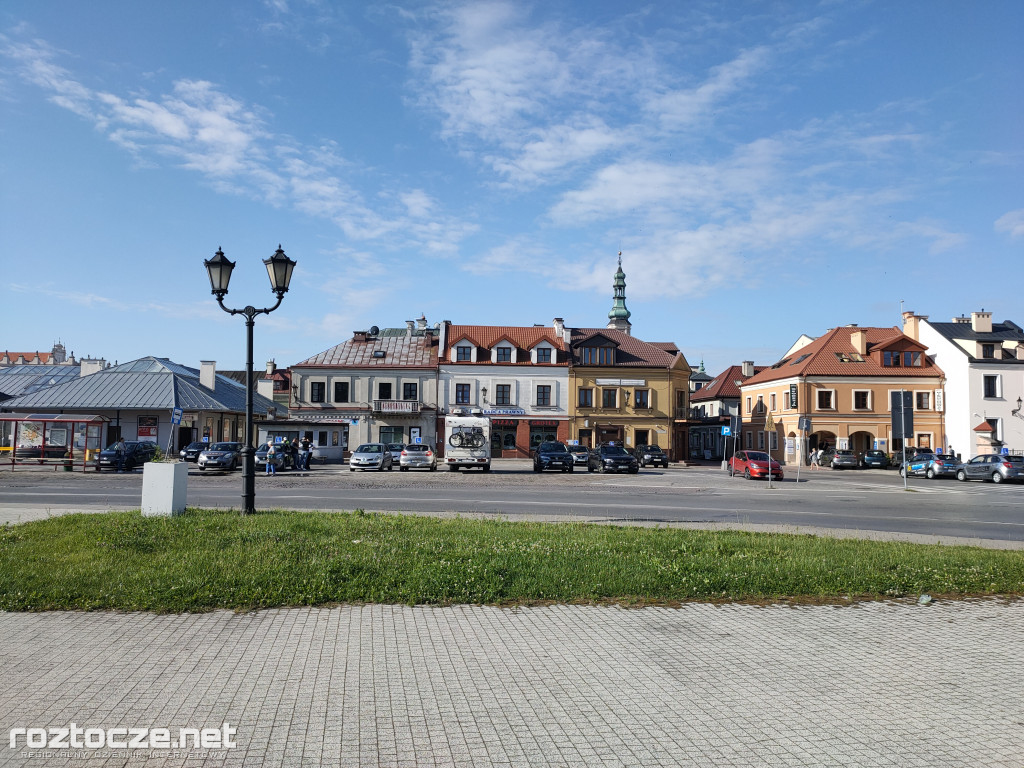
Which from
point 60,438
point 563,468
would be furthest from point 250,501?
point 60,438

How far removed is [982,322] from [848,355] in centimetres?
1040

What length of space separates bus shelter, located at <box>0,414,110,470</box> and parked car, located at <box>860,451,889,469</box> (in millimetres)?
50834

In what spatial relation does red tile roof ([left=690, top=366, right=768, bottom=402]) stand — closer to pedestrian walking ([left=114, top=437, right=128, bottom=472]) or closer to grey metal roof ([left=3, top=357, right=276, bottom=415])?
grey metal roof ([left=3, top=357, right=276, bottom=415])

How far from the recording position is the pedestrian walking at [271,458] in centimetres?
3369

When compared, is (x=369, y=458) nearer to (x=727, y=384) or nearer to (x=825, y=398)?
(x=825, y=398)

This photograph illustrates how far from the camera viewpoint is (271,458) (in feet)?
112

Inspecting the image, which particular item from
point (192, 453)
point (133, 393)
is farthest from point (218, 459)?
point (133, 393)

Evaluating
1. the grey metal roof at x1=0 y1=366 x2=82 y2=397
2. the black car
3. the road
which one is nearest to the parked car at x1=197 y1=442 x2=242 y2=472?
the road

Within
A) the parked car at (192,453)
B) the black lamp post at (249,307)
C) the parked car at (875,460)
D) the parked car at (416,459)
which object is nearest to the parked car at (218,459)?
the parked car at (192,453)

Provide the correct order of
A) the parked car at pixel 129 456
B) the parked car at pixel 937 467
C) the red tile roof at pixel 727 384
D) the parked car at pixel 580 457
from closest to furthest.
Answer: the parked car at pixel 129 456 → the parked car at pixel 937 467 → the parked car at pixel 580 457 → the red tile roof at pixel 727 384

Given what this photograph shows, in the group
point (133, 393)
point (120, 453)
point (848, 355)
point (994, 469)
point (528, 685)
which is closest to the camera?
point (528, 685)

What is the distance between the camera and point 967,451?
2100 inches

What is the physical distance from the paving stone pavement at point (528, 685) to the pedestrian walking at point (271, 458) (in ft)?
92.1

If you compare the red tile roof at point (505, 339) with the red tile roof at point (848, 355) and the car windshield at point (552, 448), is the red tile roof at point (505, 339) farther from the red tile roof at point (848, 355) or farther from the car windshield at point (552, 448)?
the red tile roof at point (848, 355)
